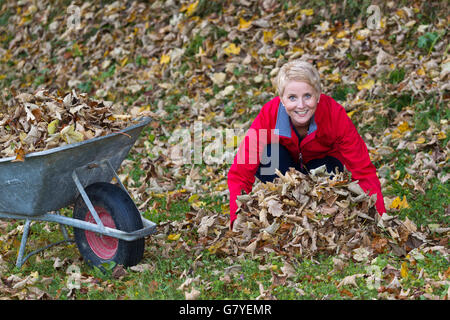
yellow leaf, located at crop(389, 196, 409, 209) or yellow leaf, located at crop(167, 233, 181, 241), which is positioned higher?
yellow leaf, located at crop(389, 196, 409, 209)

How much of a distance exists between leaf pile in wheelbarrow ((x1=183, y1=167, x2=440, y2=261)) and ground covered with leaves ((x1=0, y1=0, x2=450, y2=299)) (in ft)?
0.04

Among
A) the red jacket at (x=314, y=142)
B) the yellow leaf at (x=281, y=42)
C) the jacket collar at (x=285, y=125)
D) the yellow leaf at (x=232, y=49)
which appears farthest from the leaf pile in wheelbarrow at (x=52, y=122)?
the yellow leaf at (x=281, y=42)

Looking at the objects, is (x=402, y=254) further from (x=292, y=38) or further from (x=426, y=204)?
(x=292, y=38)

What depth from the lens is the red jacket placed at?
430cm

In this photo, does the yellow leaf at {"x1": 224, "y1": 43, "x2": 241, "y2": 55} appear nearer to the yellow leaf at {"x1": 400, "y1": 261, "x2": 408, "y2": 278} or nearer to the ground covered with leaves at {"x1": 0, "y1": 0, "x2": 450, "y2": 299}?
the ground covered with leaves at {"x1": 0, "y1": 0, "x2": 450, "y2": 299}

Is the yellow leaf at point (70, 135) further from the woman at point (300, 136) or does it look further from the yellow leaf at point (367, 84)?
the yellow leaf at point (367, 84)

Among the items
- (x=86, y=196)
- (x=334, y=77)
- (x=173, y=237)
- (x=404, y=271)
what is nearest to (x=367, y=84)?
(x=334, y=77)

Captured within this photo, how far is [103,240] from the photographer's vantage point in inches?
168

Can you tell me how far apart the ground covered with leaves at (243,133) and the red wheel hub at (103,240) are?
0.19 meters

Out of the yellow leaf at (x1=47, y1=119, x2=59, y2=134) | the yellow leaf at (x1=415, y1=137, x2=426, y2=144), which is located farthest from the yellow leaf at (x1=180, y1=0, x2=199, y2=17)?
the yellow leaf at (x1=47, y1=119, x2=59, y2=134)

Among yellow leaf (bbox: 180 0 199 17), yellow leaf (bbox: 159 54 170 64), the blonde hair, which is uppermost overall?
yellow leaf (bbox: 180 0 199 17)

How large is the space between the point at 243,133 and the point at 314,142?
2.31 m

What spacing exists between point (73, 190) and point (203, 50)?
14.3 ft

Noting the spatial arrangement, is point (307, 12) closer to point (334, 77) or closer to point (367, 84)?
point (334, 77)
